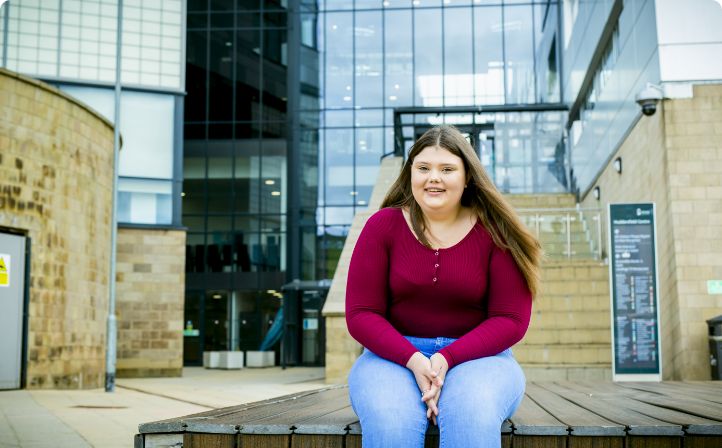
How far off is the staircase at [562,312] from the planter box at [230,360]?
9768mm

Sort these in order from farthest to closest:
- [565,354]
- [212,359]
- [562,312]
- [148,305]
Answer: [212,359] → [148,305] → [562,312] → [565,354]

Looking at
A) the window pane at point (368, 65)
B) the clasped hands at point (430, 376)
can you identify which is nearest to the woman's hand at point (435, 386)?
the clasped hands at point (430, 376)

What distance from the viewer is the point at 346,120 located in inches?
1184

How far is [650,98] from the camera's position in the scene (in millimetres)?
12203

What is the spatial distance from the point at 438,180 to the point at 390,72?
89.9 ft

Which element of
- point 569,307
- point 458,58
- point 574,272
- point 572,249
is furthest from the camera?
point 458,58

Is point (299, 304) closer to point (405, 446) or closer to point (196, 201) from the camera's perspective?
point (196, 201)

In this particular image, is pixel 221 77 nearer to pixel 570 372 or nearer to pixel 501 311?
pixel 570 372

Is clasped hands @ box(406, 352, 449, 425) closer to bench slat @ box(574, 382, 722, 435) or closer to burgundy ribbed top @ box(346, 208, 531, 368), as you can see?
burgundy ribbed top @ box(346, 208, 531, 368)

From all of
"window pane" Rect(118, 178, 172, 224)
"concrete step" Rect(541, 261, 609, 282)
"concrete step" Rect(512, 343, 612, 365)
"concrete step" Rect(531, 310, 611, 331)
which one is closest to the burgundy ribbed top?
"concrete step" Rect(512, 343, 612, 365)

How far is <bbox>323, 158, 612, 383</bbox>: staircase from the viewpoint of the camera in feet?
42.3

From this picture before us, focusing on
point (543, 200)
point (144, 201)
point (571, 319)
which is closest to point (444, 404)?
point (571, 319)

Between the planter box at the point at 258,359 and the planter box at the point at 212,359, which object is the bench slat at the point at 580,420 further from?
the planter box at the point at 258,359

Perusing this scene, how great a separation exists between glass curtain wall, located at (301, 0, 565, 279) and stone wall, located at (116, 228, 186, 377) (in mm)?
8910
